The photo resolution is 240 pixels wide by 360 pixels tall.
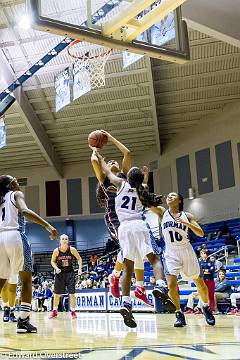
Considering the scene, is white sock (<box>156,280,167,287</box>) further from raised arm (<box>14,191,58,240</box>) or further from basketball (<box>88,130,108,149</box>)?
basketball (<box>88,130,108,149</box>)

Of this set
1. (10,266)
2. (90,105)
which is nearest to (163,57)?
(10,266)

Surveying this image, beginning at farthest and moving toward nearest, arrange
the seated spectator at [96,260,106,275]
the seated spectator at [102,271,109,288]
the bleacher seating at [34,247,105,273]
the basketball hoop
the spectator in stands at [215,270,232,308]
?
the bleacher seating at [34,247,105,273]
the seated spectator at [96,260,106,275]
the seated spectator at [102,271,109,288]
the basketball hoop
the spectator in stands at [215,270,232,308]

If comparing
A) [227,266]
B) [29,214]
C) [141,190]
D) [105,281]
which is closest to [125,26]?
[141,190]

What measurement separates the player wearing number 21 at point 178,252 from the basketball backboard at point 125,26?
2.19m

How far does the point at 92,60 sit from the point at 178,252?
11.3 metres

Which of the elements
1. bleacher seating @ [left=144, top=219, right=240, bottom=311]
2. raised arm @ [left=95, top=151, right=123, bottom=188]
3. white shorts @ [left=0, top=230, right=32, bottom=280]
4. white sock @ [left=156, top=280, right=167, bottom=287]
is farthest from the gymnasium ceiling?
white sock @ [left=156, top=280, right=167, bottom=287]

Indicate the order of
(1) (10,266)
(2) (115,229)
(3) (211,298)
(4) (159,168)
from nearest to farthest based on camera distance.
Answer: (1) (10,266) → (2) (115,229) → (3) (211,298) → (4) (159,168)

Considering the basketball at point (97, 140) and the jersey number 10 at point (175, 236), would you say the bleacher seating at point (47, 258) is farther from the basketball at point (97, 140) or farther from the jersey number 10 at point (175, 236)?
the basketball at point (97, 140)

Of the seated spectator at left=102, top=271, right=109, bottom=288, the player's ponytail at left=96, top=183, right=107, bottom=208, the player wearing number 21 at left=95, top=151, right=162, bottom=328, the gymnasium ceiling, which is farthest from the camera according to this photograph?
the gymnasium ceiling

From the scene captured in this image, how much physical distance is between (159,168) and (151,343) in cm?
2270

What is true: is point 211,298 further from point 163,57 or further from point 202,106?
point 202,106

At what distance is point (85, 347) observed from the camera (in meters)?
3.63

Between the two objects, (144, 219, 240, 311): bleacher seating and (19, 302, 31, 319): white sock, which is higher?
(144, 219, 240, 311): bleacher seating

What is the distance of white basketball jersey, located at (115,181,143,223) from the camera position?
200 inches
